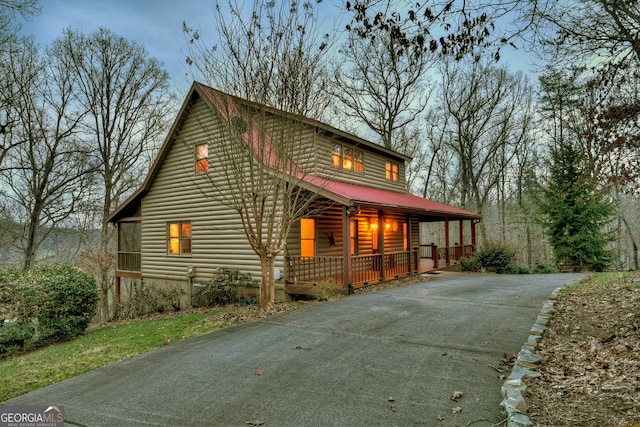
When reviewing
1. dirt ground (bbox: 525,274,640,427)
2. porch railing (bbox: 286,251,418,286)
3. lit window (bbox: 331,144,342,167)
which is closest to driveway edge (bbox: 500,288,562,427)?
dirt ground (bbox: 525,274,640,427)

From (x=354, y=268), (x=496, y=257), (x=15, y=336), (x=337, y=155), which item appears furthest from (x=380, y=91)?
(x=15, y=336)

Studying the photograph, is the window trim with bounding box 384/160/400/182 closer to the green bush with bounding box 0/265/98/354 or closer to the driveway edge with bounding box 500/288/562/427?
the driveway edge with bounding box 500/288/562/427

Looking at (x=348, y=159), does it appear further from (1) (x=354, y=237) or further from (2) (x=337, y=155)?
(1) (x=354, y=237)

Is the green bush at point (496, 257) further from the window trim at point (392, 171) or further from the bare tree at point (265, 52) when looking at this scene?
the bare tree at point (265, 52)

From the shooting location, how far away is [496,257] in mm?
17328

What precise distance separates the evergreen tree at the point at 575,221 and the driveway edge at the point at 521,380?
14.9m

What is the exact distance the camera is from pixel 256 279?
12.0 m

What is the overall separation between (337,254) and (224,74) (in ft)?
26.8

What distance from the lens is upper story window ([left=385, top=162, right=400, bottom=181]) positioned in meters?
18.3

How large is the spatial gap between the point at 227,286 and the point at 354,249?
544cm

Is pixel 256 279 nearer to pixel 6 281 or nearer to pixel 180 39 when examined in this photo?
pixel 6 281

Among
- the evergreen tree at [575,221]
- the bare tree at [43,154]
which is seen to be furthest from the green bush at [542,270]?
the bare tree at [43,154]

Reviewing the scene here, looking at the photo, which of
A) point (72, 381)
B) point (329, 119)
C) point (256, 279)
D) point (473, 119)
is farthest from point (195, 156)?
point (473, 119)

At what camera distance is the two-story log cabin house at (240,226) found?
11953 mm
